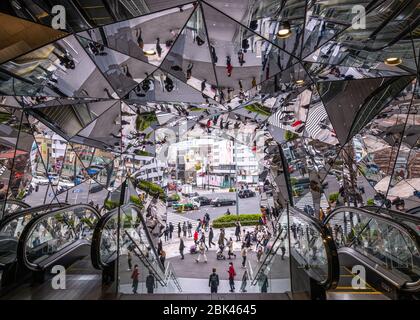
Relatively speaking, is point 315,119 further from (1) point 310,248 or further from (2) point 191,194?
(2) point 191,194

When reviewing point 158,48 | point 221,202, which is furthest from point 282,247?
point 221,202

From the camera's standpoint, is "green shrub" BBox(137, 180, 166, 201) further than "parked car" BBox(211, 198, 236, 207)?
No

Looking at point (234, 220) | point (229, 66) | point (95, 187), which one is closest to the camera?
point (229, 66)

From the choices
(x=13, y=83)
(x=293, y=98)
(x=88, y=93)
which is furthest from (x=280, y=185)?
(x=13, y=83)

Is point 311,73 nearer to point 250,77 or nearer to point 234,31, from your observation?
point 250,77

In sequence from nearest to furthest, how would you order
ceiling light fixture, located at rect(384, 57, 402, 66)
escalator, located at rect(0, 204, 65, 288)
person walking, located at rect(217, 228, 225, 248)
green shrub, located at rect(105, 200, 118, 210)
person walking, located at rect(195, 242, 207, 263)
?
escalator, located at rect(0, 204, 65, 288)
ceiling light fixture, located at rect(384, 57, 402, 66)
green shrub, located at rect(105, 200, 118, 210)
person walking, located at rect(195, 242, 207, 263)
person walking, located at rect(217, 228, 225, 248)

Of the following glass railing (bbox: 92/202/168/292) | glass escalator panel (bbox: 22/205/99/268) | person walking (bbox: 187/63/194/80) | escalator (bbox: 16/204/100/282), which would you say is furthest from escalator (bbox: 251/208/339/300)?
glass escalator panel (bbox: 22/205/99/268)

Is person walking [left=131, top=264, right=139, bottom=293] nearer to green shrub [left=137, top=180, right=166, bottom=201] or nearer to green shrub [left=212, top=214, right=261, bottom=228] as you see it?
green shrub [left=137, top=180, right=166, bottom=201]
